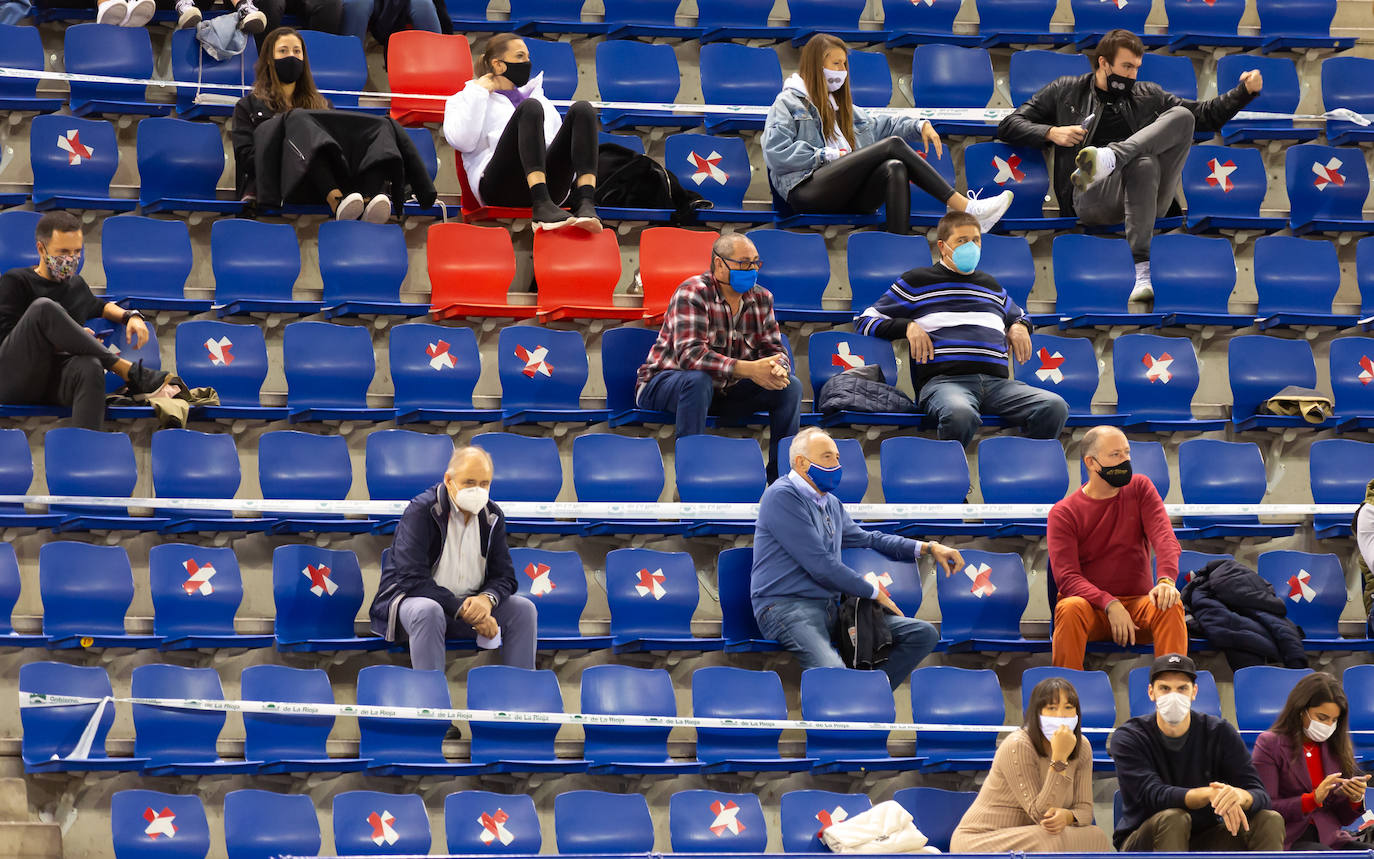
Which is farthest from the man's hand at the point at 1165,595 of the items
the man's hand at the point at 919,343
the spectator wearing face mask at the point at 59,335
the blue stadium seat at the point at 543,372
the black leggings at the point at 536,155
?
the spectator wearing face mask at the point at 59,335

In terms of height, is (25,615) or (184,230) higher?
(184,230)

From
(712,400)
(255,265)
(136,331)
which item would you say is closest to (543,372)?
(712,400)

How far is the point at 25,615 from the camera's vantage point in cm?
656

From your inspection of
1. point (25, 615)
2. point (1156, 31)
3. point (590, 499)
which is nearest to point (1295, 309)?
point (1156, 31)

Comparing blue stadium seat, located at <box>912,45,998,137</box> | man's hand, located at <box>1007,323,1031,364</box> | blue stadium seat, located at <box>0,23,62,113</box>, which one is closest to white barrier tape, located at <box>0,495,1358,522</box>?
man's hand, located at <box>1007,323,1031,364</box>

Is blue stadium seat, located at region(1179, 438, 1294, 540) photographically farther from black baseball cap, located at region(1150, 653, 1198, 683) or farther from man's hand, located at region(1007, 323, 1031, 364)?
black baseball cap, located at region(1150, 653, 1198, 683)

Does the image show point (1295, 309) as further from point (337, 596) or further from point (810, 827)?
point (337, 596)

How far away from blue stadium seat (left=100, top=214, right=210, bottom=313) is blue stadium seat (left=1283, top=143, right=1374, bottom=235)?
501cm

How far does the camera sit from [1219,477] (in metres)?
7.43

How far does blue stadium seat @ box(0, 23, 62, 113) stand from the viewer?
7914 mm

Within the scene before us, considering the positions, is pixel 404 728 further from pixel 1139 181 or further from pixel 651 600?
pixel 1139 181

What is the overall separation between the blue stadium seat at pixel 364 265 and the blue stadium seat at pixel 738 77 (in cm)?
183

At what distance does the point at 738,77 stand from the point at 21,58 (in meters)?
3.18

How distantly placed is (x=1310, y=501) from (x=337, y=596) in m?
4.05
